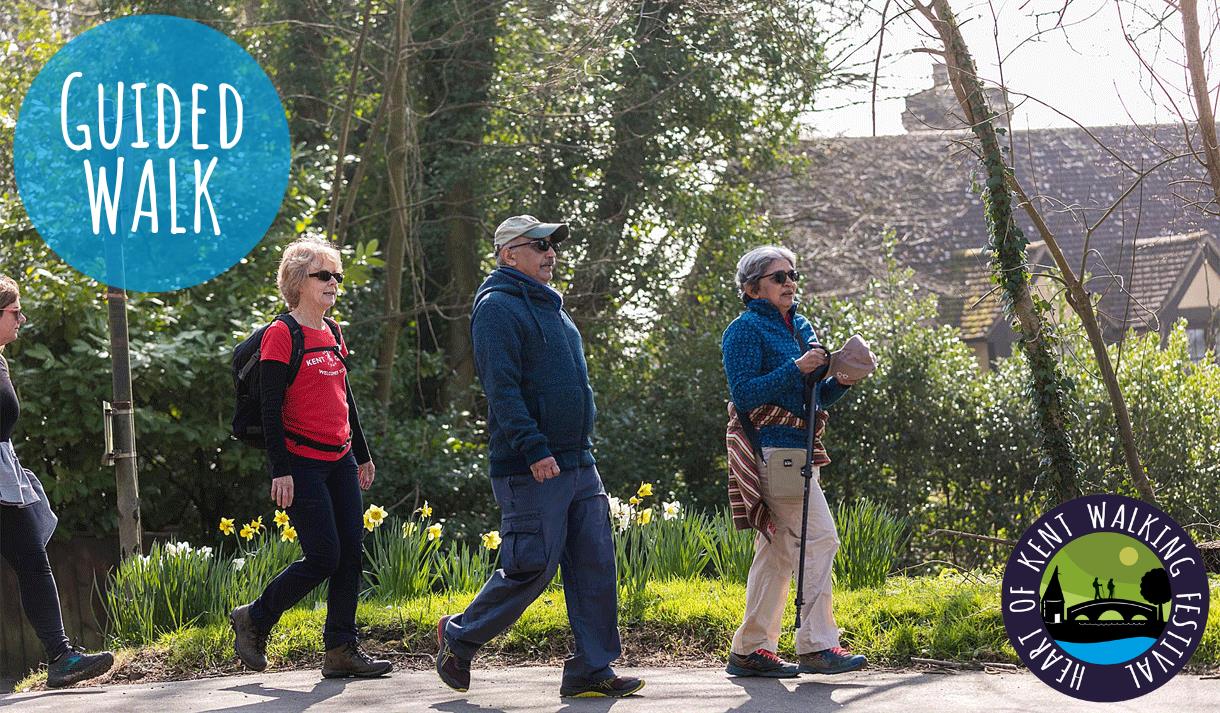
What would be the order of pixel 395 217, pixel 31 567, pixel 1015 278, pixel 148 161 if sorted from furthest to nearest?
pixel 395 217 < pixel 148 161 < pixel 1015 278 < pixel 31 567

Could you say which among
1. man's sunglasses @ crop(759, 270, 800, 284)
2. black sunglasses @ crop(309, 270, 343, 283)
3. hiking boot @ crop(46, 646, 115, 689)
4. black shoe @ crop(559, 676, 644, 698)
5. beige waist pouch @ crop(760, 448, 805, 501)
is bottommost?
black shoe @ crop(559, 676, 644, 698)

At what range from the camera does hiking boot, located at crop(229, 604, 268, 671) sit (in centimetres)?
601

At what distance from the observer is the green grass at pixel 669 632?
604 centimetres

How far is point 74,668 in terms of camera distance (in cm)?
611

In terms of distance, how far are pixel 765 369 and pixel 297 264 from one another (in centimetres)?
198

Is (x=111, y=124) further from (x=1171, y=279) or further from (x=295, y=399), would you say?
(x=1171, y=279)

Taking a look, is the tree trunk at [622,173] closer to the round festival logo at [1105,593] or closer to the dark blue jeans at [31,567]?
the dark blue jeans at [31,567]

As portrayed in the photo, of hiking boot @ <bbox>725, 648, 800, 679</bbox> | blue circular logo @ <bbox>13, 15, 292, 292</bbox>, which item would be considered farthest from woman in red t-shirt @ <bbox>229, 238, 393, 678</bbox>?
blue circular logo @ <bbox>13, 15, 292, 292</bbox>

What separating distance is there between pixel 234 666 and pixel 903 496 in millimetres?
7161

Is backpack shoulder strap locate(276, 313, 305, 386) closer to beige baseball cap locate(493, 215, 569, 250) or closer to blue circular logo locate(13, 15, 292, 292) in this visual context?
beige baseball cap locate(493, 215, 569, 250)

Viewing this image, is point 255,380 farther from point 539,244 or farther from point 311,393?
point 539,244

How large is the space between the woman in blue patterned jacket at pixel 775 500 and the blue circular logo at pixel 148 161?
17.5ft

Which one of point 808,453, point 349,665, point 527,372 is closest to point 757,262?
point 808,453

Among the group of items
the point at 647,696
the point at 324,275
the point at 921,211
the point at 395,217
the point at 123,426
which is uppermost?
the point at 921,211
